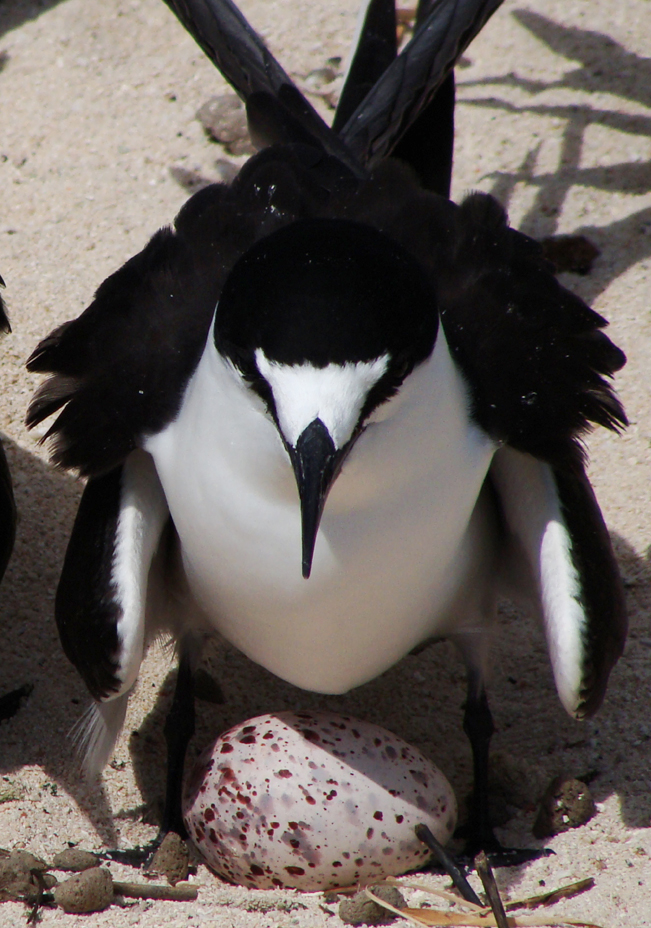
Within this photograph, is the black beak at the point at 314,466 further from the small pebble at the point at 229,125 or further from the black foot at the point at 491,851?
the small pebble at the point at 229,125

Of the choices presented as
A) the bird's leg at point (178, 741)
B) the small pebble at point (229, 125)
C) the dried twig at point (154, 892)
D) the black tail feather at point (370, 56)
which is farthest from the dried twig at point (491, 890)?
the small pebble at point (229, 125)

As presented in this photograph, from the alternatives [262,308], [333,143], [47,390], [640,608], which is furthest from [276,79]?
[640,608]

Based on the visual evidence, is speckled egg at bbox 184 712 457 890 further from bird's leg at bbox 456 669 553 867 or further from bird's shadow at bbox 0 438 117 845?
bird's shadow at bbox 0 438 117 845

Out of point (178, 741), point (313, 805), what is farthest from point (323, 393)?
point (178, 741)

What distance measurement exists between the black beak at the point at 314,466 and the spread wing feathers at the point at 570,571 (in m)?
0.62

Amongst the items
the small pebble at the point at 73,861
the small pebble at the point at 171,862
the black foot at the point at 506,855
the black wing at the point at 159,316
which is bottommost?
the black foot at the point at 506,855

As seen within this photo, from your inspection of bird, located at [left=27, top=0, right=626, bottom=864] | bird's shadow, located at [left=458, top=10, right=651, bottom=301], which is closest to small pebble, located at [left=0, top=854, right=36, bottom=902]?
bird, located at [left=27, top=0, right=626, bottom=864]

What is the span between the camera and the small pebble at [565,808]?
2.40 meters

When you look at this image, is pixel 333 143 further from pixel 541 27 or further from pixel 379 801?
pixel 541 27

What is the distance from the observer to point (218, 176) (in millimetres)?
4020

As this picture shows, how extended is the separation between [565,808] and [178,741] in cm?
78

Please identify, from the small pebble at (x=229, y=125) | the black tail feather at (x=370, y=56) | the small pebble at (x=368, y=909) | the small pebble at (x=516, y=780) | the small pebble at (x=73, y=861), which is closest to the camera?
the small pebble at (x=368, y=909)

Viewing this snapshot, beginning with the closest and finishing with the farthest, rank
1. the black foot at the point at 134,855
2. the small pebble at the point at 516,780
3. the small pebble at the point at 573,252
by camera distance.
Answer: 1. the black foot at the point at 134,855
2. the small pebble at the point at 516,780
3. the small pebble at the point at 573,252

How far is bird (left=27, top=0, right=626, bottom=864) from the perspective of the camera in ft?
6.00
